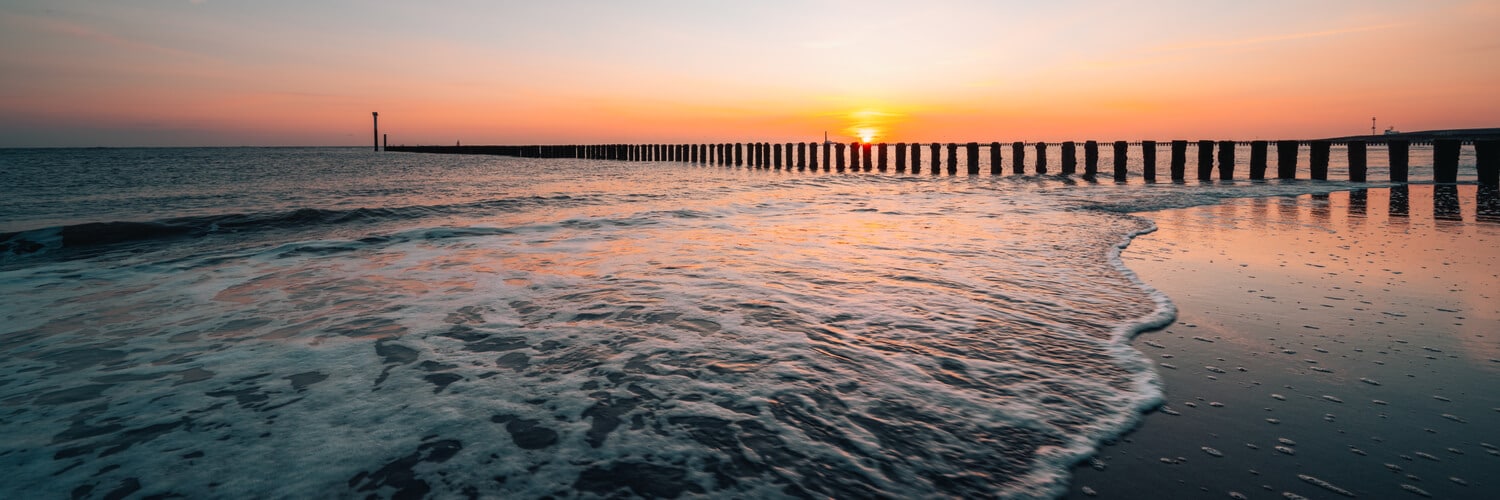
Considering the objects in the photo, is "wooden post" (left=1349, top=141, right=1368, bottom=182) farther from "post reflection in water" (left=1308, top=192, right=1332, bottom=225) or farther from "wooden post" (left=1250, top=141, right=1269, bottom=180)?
"post reflection in water" (left=1308, top=192, right=1332, bottom=225)

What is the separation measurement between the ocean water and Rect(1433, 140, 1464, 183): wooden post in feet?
49.7

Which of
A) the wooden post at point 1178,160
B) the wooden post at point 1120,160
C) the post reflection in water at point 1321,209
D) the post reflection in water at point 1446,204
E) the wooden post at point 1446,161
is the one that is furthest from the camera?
the wooden post at point 1120,160

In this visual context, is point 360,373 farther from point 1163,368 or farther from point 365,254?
point 365,254

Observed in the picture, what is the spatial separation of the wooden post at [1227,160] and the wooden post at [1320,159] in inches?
68.6

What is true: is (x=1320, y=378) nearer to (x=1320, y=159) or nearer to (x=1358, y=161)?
(x=1358, y=161)

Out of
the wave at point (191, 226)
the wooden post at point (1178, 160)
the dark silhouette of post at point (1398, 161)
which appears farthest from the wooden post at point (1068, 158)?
the wave at point (191, 226)

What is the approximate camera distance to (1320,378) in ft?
9.21

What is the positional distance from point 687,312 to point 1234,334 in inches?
120

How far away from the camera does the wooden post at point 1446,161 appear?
50.7 ft

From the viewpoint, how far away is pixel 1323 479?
6.51 feet

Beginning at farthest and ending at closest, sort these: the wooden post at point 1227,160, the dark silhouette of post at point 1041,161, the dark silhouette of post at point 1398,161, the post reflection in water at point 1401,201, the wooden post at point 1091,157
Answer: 1. the dark silhouette of post at point 1041,161
2. the wooden post at point 1091,157
3. the wooden post at point 1227,160
4. the dark silhouette of post at point 1398,161
5. the post reflection in water at point 1401,201

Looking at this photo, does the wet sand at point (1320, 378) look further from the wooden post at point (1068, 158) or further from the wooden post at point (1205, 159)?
the wooden post at point (1068, 158)

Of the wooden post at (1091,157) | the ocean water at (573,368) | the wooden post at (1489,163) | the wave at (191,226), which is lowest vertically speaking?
the ocean water at (573,368)

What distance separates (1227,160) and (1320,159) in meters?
2.00
